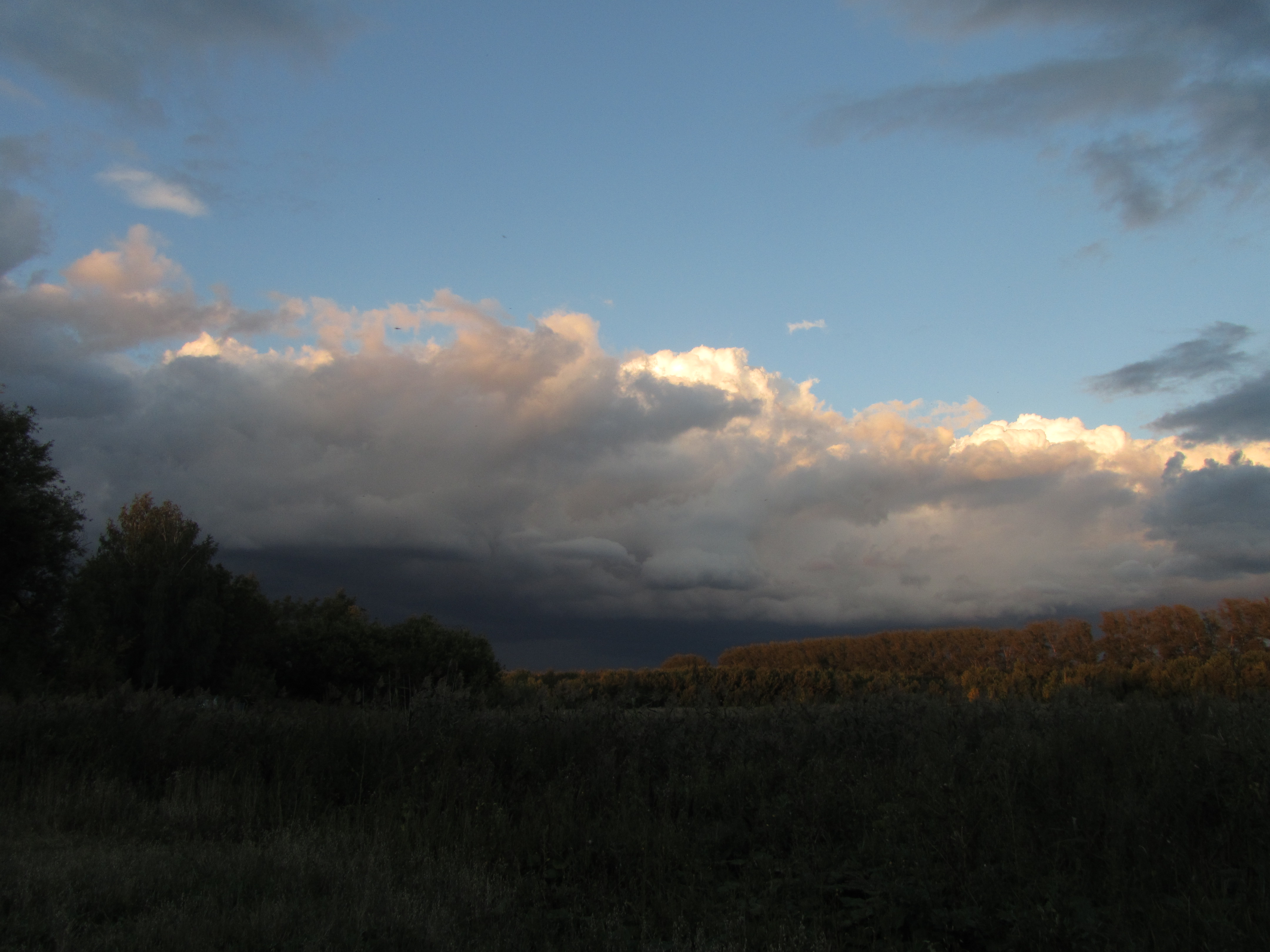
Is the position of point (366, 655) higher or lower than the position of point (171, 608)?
lower

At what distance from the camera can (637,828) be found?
22.6 feet

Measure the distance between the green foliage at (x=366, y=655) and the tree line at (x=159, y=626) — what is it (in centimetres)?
7

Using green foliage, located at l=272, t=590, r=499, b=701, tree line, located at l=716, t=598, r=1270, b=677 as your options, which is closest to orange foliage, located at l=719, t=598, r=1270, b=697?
tree line, located at l=716, t=598, r=1270, b=677

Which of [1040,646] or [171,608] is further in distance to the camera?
[1040,646]

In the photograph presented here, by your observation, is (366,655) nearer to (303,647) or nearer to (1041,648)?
(303,647)

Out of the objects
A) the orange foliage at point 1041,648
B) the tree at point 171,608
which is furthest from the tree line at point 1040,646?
the tree at point 171,608

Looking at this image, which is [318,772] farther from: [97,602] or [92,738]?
[97,602]

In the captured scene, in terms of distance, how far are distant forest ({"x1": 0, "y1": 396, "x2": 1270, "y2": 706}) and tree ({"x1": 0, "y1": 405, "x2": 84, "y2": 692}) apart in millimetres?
50

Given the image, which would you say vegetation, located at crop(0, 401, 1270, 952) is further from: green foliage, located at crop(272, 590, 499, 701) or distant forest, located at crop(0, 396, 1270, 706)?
green foliage, located at crop(272, 590, 499, 701)

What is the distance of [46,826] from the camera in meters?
7.18

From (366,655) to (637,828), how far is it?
39720 millimetres

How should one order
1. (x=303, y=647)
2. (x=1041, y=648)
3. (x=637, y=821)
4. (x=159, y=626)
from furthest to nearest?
1. (x=1041, y=648)
2. (x=303, y=647)
3. (x=159, y=626)
4. (x=637, y=821)

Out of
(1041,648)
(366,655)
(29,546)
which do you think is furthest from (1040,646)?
(29,546)

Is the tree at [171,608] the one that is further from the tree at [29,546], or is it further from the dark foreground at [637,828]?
the dark foreground at [637,828]
